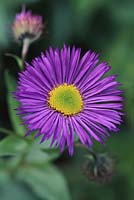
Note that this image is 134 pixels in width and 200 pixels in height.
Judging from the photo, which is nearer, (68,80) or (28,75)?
(28,75)

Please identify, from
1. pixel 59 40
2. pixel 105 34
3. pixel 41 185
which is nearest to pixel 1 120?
pixel 41 185

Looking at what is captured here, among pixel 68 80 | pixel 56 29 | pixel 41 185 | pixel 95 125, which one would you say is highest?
pixel 56 29

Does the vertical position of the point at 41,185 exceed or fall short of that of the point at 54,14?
it falls short

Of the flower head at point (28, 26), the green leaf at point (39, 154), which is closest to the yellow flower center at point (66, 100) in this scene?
the green leaf at point (39, 154)

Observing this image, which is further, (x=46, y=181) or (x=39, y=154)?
(x=46, y=181)

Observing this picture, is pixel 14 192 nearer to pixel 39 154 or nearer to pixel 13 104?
pixel 39 154

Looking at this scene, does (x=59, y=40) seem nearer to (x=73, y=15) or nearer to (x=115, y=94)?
(x=73, y=15)

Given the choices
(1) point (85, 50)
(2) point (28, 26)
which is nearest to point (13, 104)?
(2) point (28, 26)
